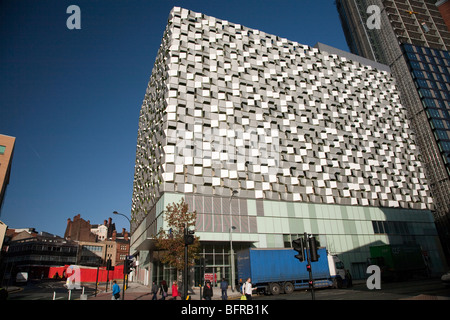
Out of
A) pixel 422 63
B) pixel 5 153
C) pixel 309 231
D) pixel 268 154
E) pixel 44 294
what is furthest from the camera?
pixel 422 63

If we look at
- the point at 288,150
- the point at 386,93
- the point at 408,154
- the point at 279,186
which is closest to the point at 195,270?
the point at 279,186

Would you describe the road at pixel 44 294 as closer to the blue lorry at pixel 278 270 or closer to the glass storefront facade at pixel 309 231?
the glass storefront facade at pixel 309 231

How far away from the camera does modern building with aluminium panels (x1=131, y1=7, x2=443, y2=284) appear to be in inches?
1572

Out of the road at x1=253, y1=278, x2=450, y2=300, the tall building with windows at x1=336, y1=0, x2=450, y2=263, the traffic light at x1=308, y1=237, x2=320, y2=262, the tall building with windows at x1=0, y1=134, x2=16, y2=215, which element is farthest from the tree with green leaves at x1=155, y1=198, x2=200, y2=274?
the tall building with windows at x1=336, y1=0, x2=450, y2=263

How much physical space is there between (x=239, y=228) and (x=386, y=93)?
52752 mm

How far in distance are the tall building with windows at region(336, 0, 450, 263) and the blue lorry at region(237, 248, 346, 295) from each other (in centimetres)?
5048

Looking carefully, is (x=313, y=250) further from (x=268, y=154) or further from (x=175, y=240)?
(x=268, y=154)

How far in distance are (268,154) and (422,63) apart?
71.4 meters

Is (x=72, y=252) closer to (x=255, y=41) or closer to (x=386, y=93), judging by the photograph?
(x=255, y=41)

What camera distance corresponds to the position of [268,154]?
45938 mm

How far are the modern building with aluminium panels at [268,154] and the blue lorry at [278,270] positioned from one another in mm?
7336

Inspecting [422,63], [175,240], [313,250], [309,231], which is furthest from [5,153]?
[422,63]
